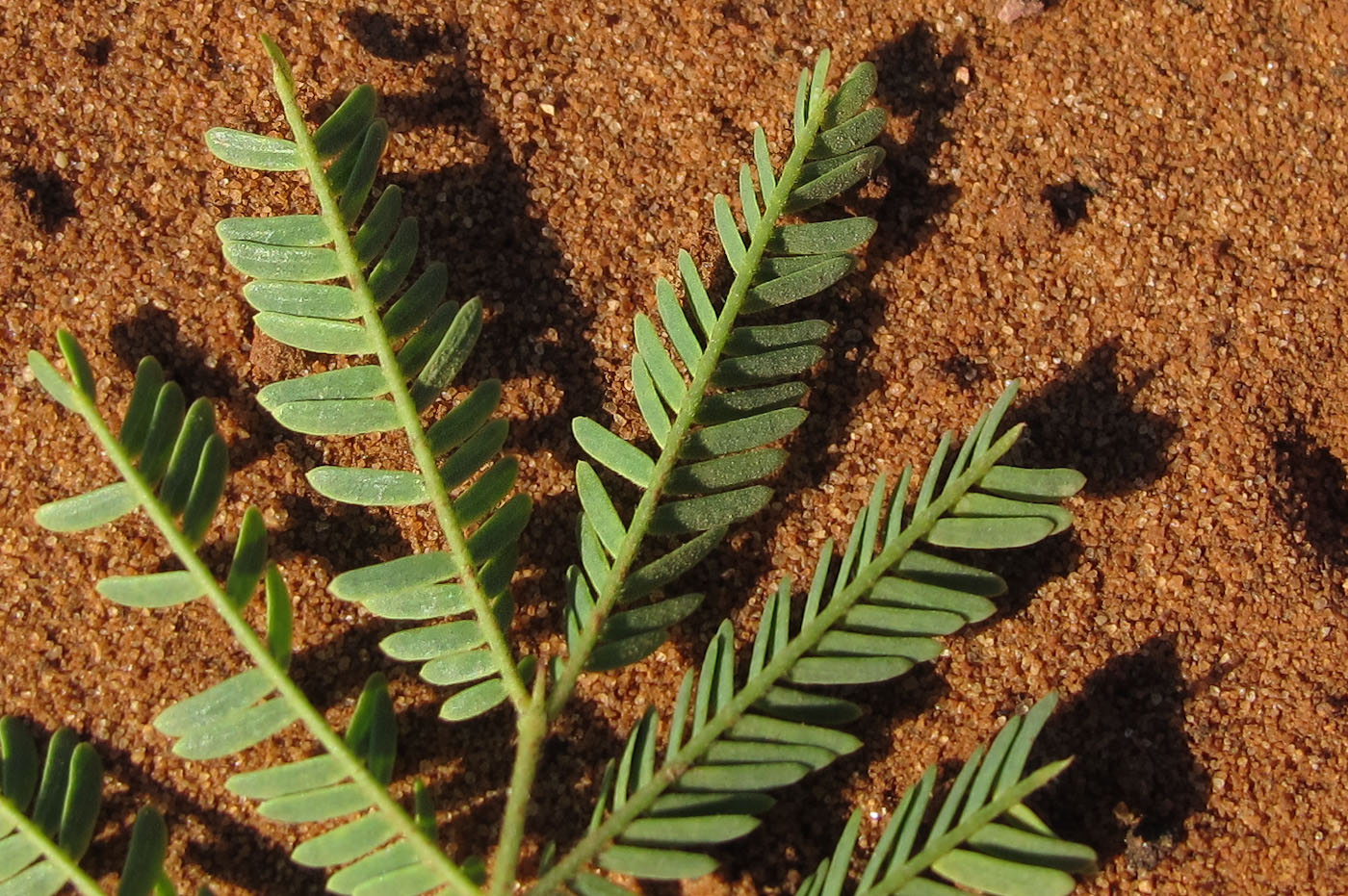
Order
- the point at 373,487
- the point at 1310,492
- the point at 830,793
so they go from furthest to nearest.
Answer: the point at 1310,492, the point at 830,793, the point at 373,487

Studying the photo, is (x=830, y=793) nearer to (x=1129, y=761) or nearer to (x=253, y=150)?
(x=1129, y=761)

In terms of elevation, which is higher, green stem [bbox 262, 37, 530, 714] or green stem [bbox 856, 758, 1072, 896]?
green stem [bbox 262, 37, 530, 714]

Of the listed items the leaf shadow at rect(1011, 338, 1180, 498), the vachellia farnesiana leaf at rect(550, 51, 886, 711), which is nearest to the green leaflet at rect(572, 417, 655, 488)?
the vachellia farnesiana leaf at rect(550, 51, 886, 711)

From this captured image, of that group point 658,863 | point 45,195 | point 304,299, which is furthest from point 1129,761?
point 45,195

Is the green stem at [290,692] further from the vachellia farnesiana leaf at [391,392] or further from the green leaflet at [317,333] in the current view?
the green leaflet at [317,333]

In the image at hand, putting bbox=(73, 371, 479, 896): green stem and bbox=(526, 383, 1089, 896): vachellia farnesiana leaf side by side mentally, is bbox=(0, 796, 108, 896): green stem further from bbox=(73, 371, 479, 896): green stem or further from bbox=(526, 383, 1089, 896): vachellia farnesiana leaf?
bbox=(526, 383, 1089, 896): vachellia farnesiana leaf

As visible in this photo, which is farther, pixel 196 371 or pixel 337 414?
pixel 196 371
